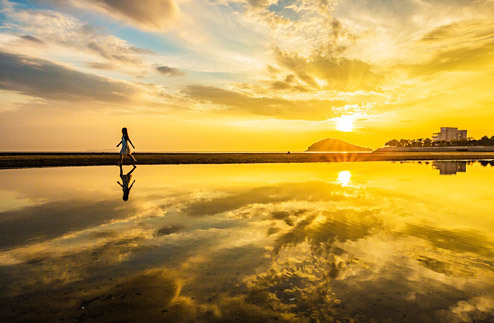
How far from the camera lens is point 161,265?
5.41m

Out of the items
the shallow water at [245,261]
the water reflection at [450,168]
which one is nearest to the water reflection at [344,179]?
the shallow water at [245,261]

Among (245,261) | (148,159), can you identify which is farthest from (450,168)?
(148,159)

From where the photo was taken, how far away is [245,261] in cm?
566

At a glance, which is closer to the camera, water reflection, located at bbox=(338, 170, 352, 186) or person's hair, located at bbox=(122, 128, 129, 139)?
water reflection, located at bbox=(338, 170, 352, 186)

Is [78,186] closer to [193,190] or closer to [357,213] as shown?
[193,190]

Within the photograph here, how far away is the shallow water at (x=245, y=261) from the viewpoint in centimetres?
393

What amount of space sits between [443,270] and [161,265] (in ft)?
18.5

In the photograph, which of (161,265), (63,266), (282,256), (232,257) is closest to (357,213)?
(282,256)

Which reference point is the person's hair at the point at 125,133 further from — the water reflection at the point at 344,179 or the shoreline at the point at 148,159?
the water reflection at the point at 344,179

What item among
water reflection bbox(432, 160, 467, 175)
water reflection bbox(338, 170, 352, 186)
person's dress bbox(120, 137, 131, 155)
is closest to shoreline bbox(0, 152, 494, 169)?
person's dress bbox(120, 137, 131, 155)

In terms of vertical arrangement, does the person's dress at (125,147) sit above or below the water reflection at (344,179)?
above

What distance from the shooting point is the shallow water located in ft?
12.9

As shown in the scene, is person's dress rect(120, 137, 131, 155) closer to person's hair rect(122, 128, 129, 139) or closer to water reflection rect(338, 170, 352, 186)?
person's hair rect(122, 128, 129, 139)

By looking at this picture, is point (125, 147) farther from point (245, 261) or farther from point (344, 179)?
point (245, 261)
